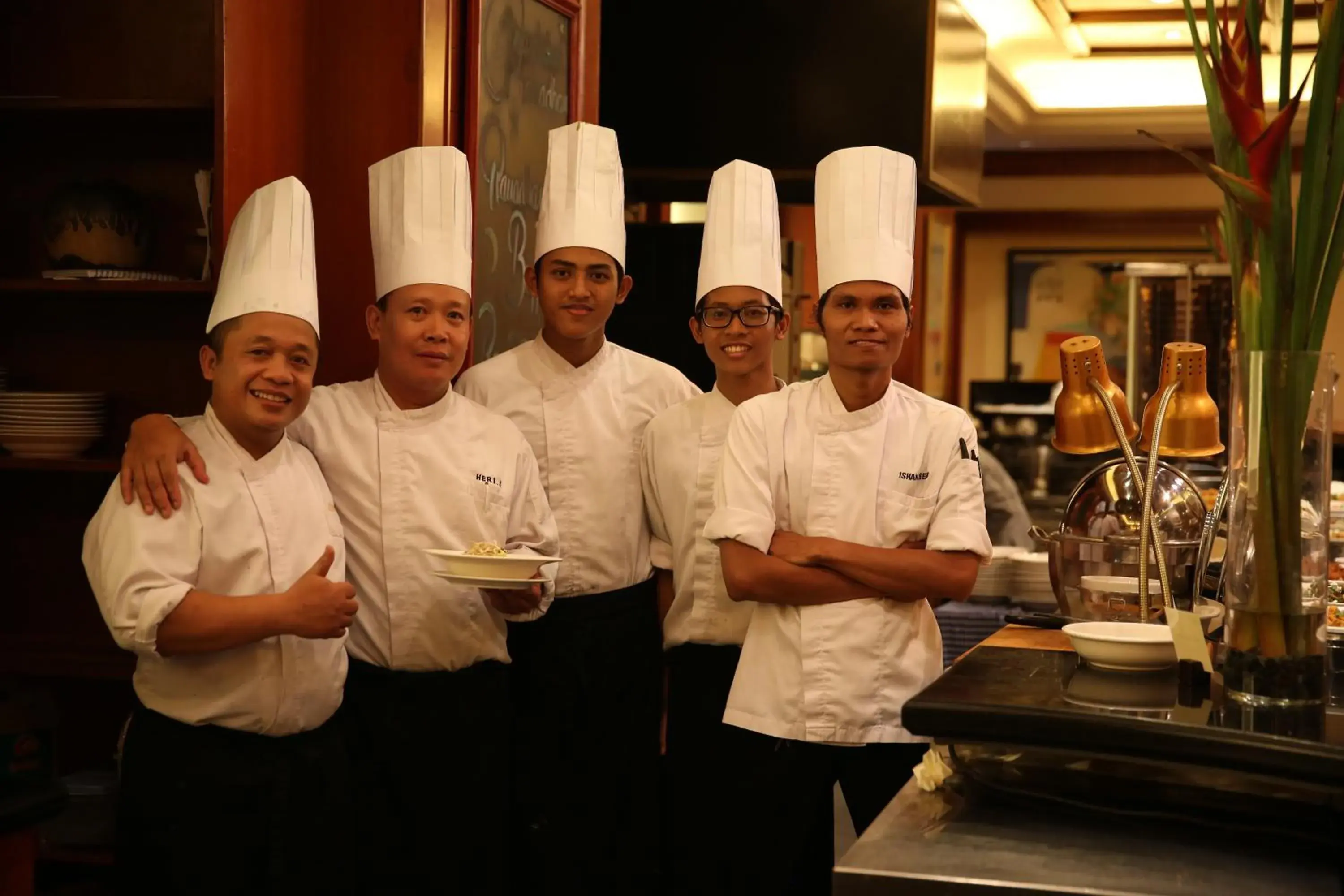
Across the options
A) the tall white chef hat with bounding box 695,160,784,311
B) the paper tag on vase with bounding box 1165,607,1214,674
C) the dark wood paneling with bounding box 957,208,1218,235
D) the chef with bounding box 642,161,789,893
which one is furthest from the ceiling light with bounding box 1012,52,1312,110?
the paper tag on vase with bounding box 1165,607,1214,674

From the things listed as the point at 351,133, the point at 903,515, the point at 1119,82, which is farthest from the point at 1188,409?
the point at 1119,82

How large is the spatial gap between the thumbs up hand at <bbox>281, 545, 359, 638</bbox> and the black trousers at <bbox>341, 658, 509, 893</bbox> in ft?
1.16

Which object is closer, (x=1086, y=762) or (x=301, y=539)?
(x=1086, y=762)

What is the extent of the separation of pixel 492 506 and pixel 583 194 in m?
0.71

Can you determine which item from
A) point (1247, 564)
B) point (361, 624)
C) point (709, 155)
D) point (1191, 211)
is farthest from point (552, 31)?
point (1191, 211)

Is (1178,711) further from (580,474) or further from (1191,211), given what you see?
(1191,211)

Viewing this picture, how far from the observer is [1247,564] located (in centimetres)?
162

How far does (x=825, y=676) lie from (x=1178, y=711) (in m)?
0.80

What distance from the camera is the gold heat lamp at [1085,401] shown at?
2439 millimetres

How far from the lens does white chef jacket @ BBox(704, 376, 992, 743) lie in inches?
89.2

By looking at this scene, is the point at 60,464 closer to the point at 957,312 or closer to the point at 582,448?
the point at 582,448

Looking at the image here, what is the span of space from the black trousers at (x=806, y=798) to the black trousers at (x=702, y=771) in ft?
0.25

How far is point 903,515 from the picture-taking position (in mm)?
2350

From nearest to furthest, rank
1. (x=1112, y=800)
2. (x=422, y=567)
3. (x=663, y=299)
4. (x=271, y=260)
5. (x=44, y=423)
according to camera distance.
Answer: (x=1112, y=800) → (x=271, y=260) → (x=422, y=567) → (x=44, y=423) → (x=663, y=299)
